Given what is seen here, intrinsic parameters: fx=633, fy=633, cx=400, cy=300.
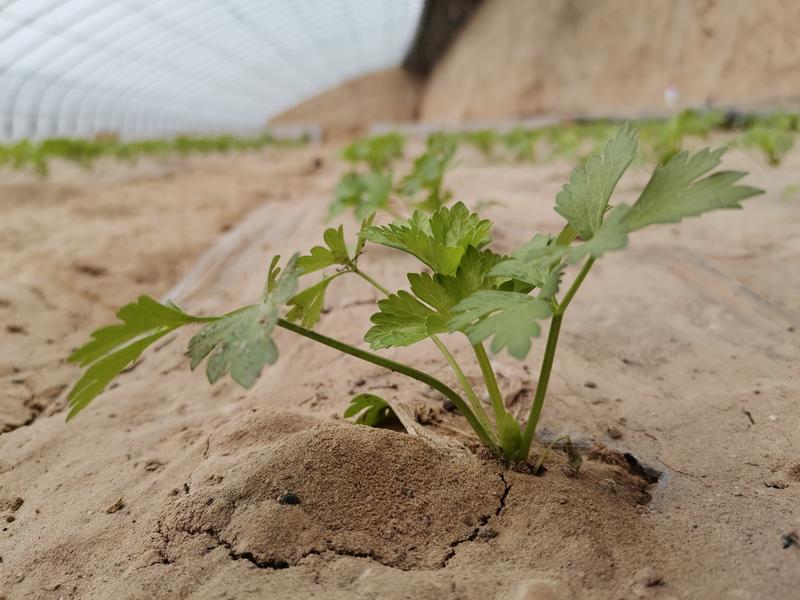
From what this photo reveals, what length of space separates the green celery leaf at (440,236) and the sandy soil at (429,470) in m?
0.40

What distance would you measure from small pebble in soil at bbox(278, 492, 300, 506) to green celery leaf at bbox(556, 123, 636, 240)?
2.46ft

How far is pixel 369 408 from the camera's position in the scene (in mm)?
1539

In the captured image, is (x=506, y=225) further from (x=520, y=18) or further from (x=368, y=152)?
(x=520, y=18)

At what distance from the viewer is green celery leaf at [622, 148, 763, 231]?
1014 millimetres

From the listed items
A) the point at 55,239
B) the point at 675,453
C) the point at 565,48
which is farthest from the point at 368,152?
the point at 565,48

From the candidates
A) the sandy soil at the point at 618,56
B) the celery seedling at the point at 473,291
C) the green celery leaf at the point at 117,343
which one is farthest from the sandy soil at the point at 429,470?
the sandy soil at the point at 618,56

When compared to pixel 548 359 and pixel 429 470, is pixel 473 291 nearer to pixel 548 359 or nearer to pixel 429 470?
pixel 548 359

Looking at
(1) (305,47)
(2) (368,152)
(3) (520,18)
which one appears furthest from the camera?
(1) (305,47)

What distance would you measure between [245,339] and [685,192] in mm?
783

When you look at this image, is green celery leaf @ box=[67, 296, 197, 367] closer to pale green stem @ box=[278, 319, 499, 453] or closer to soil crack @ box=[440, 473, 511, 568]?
pale green stem @ box=[278, 319, 499, 453]

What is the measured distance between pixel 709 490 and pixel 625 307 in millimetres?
1194

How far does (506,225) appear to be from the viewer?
3.79 meters

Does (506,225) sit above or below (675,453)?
above

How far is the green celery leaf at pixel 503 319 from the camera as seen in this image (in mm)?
1019
